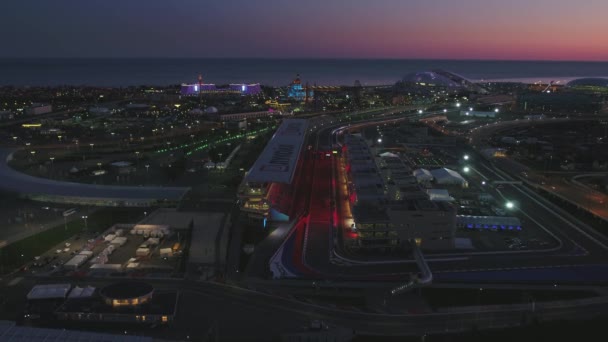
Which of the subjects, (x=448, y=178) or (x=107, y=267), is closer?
(x=107, y=267)

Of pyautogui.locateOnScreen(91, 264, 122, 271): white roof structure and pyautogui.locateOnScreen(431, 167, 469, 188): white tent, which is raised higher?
pyautogui.locateOnScreen(431, 167, 469, 188): white tent

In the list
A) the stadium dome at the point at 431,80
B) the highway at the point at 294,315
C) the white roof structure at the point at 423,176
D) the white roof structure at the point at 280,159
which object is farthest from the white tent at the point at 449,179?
the stadium dome at the point at 431,80

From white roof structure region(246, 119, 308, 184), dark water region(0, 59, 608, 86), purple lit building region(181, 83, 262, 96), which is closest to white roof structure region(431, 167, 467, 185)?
white roof structure region(246, 119, 308, 184)

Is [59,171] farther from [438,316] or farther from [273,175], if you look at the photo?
[438,316]

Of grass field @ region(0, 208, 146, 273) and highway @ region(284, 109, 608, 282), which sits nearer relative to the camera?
highway @ region(284, 109, 608, 282)

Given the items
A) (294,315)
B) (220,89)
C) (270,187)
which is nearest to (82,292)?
(294,315)

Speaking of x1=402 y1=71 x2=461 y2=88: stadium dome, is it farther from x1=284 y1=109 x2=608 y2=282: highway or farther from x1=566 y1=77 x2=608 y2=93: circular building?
x1=284 y1=109 x2=608 y2=282: highway

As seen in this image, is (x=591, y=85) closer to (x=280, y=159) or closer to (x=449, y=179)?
(x=449, y=179)
